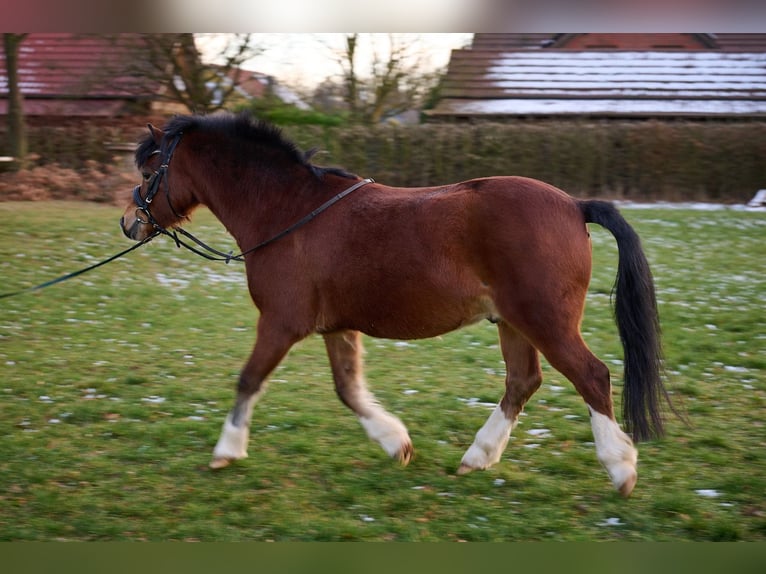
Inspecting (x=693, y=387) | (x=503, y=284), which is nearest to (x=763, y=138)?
(x=693, y=387)

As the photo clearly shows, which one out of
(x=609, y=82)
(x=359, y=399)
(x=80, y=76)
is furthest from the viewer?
(x=80, y=76)

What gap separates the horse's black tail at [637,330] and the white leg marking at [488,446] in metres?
0.54

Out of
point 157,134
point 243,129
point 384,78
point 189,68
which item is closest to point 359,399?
point 243,129

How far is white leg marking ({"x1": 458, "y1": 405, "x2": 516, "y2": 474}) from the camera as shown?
11.1ft

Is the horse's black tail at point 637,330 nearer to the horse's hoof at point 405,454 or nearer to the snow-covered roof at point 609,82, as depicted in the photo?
the horse's hoof at point 405,454

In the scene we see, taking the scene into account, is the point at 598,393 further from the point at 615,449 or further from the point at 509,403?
the point at 509,403

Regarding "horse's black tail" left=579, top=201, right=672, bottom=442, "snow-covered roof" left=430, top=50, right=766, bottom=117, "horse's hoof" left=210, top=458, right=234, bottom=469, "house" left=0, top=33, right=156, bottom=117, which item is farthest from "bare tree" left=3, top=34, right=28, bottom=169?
"horse's black tail" left=579, top=201, right=672, bottom=442

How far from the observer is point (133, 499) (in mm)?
3174

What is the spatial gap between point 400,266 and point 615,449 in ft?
3.69

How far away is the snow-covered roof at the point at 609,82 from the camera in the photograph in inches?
246

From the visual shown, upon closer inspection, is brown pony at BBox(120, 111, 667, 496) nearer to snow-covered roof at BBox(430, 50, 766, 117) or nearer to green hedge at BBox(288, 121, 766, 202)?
snow-covered roof at BBox(430, 50, 766, 117)

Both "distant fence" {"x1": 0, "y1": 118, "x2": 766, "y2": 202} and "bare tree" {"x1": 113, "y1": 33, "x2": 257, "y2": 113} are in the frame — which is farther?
"bare tree" {"x1": 113, "y1": 33, "x2": 257, "y2": 113}

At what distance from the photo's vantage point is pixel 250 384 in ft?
11.1

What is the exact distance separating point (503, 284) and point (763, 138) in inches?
211
